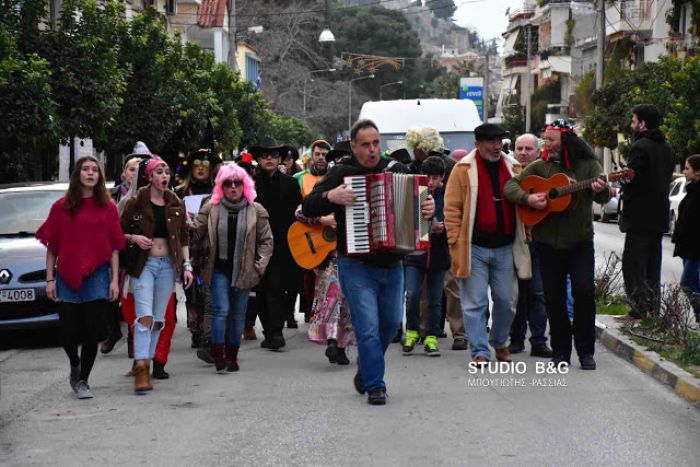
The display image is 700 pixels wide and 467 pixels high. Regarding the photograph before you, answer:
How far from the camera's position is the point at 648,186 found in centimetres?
1171

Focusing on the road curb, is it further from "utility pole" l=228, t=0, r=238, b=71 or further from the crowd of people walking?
"utility pole" l=228, t=0, r=238, b=71

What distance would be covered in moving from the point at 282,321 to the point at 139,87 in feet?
56.2

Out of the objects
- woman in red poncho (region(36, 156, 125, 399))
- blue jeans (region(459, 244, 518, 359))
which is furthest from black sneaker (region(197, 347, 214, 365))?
blue jeans (region(459, 244, 518, 359))

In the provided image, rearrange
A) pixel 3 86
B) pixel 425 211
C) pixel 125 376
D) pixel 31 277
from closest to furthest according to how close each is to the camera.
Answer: pixel 425 211 → pixel 125 376 → pixel 31 277 → pixel 3 86

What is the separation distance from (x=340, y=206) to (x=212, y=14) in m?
56.0

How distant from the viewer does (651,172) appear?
11617mm

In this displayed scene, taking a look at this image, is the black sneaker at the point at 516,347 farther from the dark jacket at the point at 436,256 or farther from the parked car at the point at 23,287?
the parked car at the point at 23,287

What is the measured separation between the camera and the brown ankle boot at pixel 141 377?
374 inches

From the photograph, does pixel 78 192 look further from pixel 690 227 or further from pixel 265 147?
pixel 690 227

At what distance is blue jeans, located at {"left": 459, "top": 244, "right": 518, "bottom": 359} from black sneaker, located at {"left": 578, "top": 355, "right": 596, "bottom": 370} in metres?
0.66

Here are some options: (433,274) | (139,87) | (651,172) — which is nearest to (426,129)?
(433,274)

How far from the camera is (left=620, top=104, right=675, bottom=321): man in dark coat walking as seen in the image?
11508 mm

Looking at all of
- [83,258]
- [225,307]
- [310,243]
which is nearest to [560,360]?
[310,243]

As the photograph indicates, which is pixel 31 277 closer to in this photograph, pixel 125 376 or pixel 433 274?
pixel 125 376
